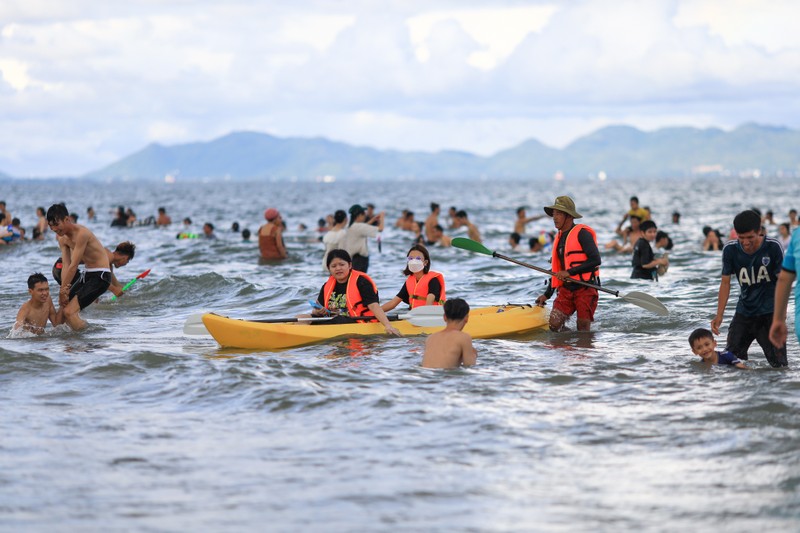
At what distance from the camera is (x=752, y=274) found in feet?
25.7

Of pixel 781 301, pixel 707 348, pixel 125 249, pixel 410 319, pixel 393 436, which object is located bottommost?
pixel 393 436

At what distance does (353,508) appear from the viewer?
18.0 feet

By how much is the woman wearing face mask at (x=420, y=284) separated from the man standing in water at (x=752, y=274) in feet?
12.0

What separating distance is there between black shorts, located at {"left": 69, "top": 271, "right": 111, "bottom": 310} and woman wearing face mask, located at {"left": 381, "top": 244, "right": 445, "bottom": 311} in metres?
3.57

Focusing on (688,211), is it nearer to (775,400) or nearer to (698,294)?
(698,294)

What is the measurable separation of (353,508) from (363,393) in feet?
9.48

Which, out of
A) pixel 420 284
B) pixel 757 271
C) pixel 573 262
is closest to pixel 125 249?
pixel 420 284

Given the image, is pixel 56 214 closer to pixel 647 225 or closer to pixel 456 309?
pixel 456 309

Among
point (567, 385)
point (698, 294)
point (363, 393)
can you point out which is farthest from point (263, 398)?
point (698, 294)

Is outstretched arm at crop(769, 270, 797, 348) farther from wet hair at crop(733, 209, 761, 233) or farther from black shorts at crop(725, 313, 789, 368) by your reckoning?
black shorts at crop(725, 313, 789, 368)

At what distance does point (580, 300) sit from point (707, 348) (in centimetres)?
211

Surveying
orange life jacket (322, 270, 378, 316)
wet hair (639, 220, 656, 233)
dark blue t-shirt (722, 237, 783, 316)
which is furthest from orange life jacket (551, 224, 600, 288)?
wet hair (639, 220, 656, 233)

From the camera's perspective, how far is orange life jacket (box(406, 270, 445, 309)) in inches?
434

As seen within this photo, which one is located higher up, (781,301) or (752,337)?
(781,301)
